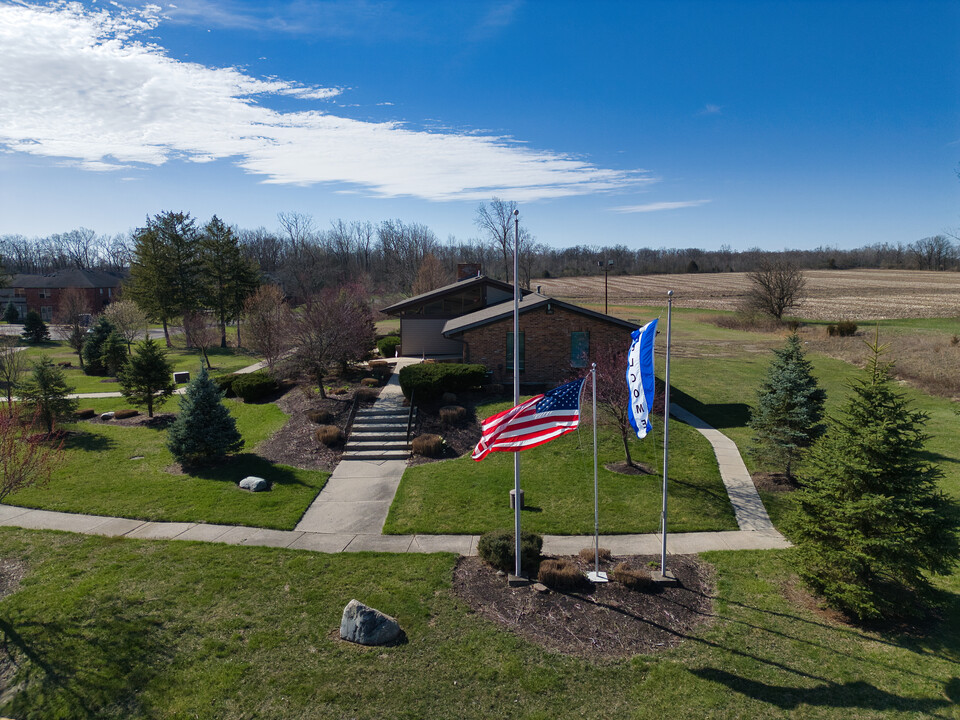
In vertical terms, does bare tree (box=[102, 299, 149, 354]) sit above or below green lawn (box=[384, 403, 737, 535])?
above

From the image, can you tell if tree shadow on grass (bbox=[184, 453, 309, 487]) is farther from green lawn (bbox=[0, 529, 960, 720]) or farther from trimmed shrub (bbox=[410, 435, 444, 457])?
green lawn (bbox=[0, 529, 960, 720])

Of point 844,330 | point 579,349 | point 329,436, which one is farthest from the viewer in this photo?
point 844,330

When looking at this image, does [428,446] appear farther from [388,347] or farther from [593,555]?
[388,347]

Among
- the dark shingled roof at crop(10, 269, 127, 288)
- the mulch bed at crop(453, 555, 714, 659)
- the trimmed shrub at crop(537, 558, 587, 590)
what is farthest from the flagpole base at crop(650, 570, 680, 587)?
the dark shingled roof at crop(10, 269, 127, 288)

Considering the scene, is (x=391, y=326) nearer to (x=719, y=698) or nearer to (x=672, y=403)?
(x=672, y=403)

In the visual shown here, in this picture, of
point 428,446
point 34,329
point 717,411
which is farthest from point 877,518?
point 34,329

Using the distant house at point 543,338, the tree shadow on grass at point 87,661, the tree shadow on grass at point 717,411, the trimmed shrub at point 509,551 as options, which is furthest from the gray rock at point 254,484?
the tree shadow on grass at point 717,411
